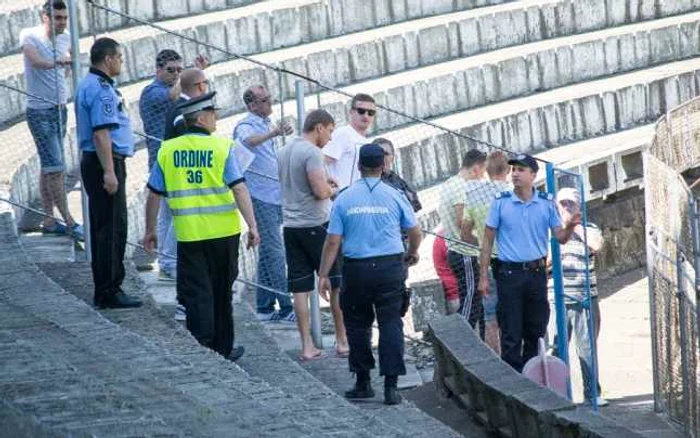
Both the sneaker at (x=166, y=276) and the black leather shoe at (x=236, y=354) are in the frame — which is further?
the sneaker at (x=166, y=276)

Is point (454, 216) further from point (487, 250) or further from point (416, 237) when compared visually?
point (416, 237)

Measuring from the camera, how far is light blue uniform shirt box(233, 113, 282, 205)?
1174 cm

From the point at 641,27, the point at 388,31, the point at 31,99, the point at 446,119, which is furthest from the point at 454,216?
the point at 641,27

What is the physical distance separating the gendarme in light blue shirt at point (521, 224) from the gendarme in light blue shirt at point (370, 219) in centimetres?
161

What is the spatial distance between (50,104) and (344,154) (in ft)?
6.74

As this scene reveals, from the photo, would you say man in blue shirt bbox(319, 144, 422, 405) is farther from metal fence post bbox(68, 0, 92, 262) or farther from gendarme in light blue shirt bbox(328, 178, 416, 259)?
metal fence post bbox(68, 0, 92, 262)

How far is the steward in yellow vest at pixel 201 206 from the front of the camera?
968cm

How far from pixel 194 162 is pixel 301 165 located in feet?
4.50

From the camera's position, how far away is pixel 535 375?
11.5 m

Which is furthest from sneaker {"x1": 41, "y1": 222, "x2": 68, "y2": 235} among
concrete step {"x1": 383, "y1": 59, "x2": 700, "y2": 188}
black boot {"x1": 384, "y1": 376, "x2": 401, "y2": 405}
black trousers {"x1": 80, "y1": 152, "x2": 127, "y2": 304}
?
concrete step {"x1": 383, "y1": 59, "x2": 700, "y2": 188}

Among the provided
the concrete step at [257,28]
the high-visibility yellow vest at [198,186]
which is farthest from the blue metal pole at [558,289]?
the concrete step at [257,28]

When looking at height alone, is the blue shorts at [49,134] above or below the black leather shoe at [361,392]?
above

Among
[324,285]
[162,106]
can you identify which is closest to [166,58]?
[162,106]

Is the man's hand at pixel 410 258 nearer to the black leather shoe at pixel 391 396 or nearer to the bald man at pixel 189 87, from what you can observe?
the black leather shoe at pixel 391 396
